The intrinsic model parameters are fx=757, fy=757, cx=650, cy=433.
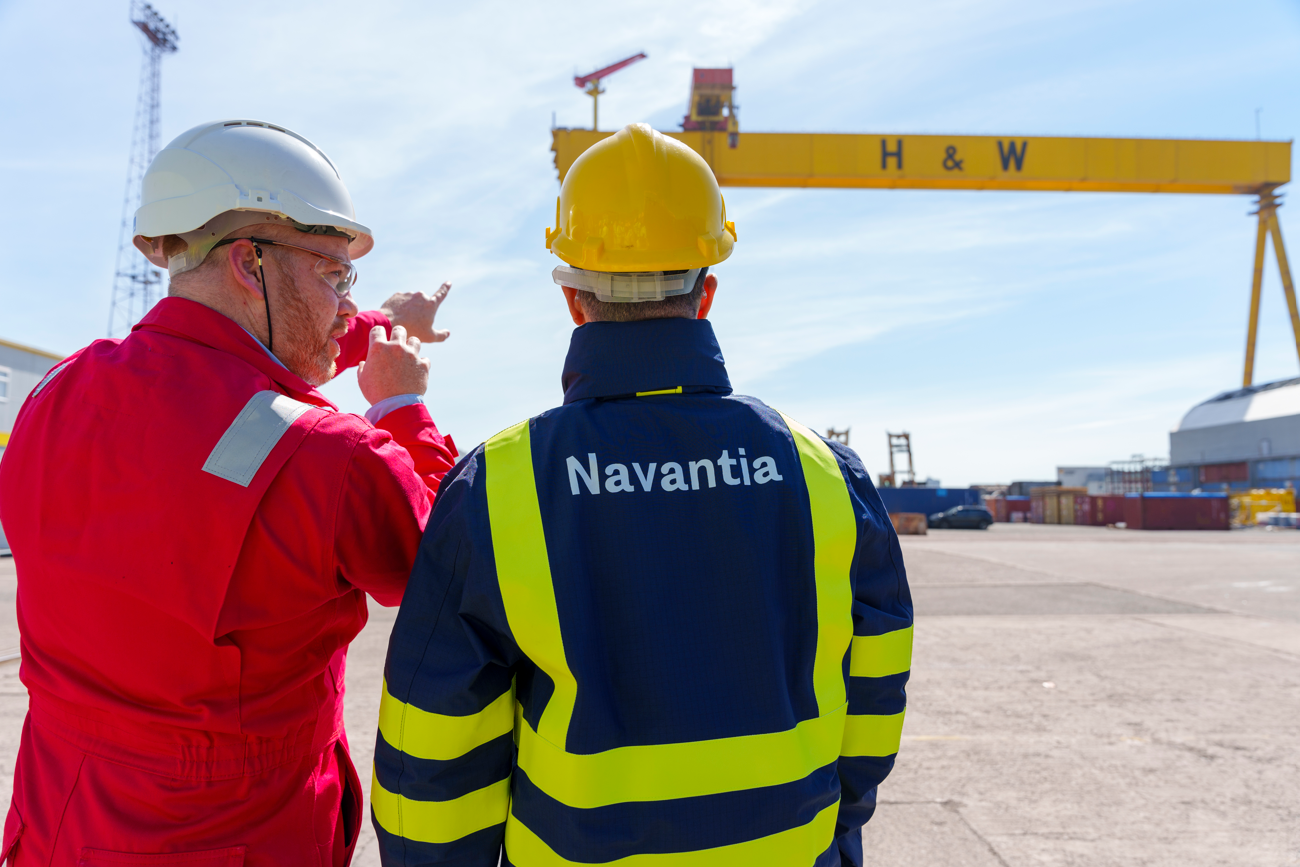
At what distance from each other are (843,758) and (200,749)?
1083 millimetres

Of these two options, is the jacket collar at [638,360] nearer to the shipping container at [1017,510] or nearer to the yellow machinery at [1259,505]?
the yellow machinery at [1259,505]

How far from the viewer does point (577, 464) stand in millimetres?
1130

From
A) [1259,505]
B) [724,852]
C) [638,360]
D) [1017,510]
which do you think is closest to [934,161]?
[638,360]

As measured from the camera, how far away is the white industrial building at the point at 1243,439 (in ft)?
115

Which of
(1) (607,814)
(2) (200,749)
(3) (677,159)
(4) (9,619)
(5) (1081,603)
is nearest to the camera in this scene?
(1) (607,814)

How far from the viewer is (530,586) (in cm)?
108

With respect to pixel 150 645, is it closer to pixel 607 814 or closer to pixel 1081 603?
pixel 607 814

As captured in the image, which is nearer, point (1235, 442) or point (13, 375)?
point (13, 375)

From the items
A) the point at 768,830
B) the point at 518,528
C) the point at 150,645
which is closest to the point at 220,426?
the point at 150,645

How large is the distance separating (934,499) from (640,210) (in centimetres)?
3733

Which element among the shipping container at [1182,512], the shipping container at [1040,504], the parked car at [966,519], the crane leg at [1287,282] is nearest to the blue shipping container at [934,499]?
the shipping container at [1040,504]

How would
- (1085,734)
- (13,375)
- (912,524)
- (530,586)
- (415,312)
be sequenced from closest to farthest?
(530,586) → (415,312) → (1085,734) → (13,375) → (912,524)

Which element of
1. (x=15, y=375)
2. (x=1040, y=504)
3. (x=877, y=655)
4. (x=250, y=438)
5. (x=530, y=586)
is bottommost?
(x=1040, y=504)

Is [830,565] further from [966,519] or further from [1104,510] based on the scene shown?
[1104,510]
